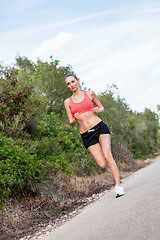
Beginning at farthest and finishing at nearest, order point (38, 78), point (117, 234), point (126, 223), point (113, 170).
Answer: point (38, 78)
point (113, 170)
point (126, 223)
point (117, 234)

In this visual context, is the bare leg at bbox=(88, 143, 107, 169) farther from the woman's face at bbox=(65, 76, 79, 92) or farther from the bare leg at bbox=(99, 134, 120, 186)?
the woman's face at bbox=(65, 76, 79, 92)

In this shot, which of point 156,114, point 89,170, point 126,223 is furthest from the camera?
point 156,114

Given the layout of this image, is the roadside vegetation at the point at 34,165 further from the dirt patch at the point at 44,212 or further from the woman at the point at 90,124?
the woman at the point at 90,124

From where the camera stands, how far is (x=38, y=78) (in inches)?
1034

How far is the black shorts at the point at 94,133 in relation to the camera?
20.7ft

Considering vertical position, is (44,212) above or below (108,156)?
below

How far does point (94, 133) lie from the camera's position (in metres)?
6.33

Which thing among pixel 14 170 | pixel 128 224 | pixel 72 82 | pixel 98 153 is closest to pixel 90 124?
pixel 98 153

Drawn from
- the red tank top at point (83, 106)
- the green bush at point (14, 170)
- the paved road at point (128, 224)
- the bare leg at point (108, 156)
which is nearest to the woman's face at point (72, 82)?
the red tank top at point (83, 106)

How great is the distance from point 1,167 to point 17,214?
2.44 metres

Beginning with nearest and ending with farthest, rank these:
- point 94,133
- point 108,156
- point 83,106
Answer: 1. point 108,156
2. point 94,133
3. point 83,106

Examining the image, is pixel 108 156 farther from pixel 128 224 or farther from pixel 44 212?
pixel 128 224

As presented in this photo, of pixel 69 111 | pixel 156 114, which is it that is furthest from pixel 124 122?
pixel 156 114

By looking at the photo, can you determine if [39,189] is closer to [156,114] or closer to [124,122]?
[124,122]
